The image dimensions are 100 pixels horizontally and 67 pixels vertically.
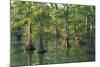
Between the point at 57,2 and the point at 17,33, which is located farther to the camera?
the point at 57,2

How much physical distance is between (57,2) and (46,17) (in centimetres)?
26

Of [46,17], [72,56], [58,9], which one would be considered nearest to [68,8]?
[58,9]

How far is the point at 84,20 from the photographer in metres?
2.87

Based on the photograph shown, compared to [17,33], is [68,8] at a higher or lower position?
higher

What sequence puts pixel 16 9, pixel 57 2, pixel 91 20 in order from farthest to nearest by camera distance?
pixel 91 20 < pixel 57 2 < pixel 16 9

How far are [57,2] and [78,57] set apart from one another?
2.69 feet

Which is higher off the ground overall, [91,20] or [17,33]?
[91,20]

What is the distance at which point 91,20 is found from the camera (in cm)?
290

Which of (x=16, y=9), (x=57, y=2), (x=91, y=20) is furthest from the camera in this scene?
(x=91, y=20)

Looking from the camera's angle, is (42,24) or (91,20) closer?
(42,24)

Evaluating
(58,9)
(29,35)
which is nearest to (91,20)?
(58,9)

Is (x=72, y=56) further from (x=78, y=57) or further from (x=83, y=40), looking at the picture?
(x=83, y=40)
